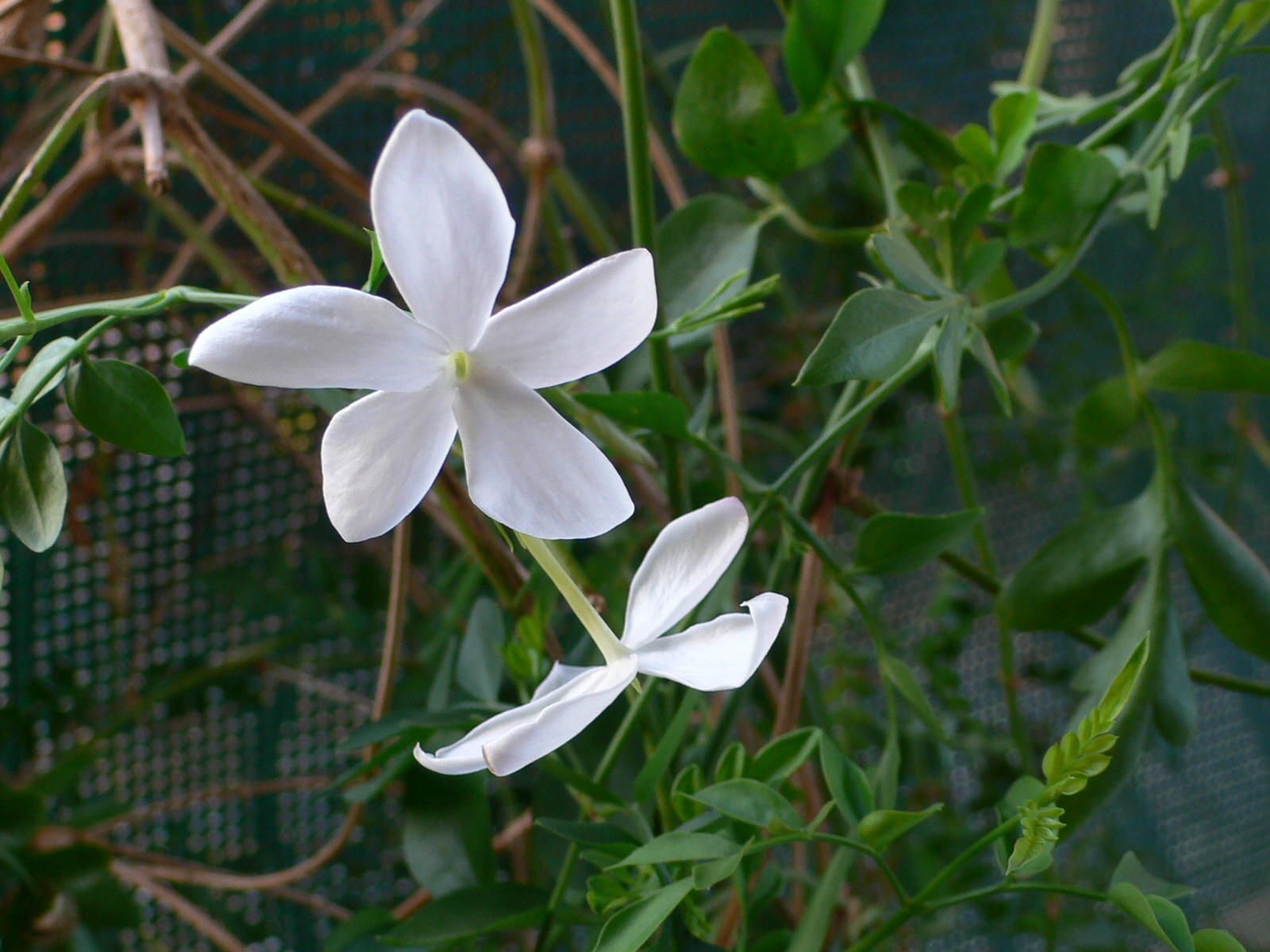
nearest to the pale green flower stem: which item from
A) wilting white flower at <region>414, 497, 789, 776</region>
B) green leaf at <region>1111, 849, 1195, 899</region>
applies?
wilting white flower at <region>414, 497, 789, 776</region>

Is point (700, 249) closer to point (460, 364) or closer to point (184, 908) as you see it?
point (460, 364)

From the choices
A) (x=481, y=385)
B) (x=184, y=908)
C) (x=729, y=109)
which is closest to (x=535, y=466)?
(x=481, y=385)

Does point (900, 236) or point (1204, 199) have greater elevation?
point (900, 236)

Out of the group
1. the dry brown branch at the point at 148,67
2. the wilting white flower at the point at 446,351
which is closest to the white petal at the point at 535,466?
the wilting white flower at the point at 446,351

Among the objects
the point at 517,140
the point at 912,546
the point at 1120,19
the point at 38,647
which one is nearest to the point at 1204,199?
the point at 1120,19

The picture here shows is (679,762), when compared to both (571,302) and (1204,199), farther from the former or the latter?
(1204,199)

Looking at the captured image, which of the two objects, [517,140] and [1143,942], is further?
[1143,942]

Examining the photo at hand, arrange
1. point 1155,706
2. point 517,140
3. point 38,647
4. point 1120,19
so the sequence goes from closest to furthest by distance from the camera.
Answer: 1. point 1155,706
2. point 38,647
3. point 517,140
4. point 1120,19
